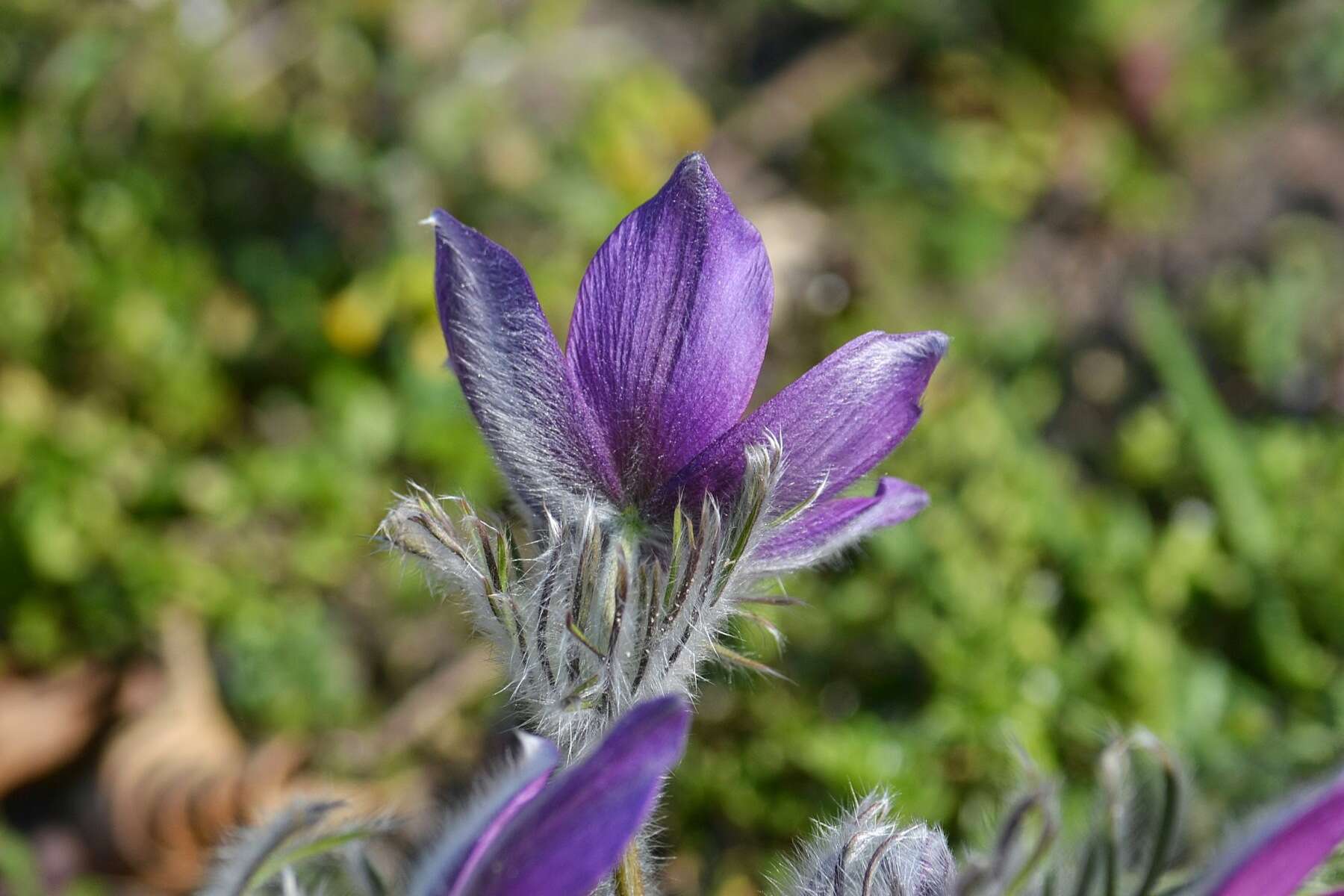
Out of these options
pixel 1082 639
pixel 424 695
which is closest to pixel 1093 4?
pixel 1082 639

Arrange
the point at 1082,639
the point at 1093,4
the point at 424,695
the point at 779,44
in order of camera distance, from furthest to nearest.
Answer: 1. the point at 779,44
2. the point at 1093,4
3. the point at 424,695
4. the point at 1082,639

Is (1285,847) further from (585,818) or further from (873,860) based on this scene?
(585,818)

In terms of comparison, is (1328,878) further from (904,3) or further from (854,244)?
(904,3)

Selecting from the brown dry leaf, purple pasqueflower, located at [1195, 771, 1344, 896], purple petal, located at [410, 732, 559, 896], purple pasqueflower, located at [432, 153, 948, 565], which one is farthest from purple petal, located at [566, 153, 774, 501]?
the brown dry leaf

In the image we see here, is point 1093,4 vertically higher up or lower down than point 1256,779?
higher up

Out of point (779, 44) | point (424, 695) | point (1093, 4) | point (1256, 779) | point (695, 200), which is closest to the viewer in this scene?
point (695, 200)

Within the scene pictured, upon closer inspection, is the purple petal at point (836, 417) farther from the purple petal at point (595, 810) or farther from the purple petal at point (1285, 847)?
the purple petal at point (1285, 847)
